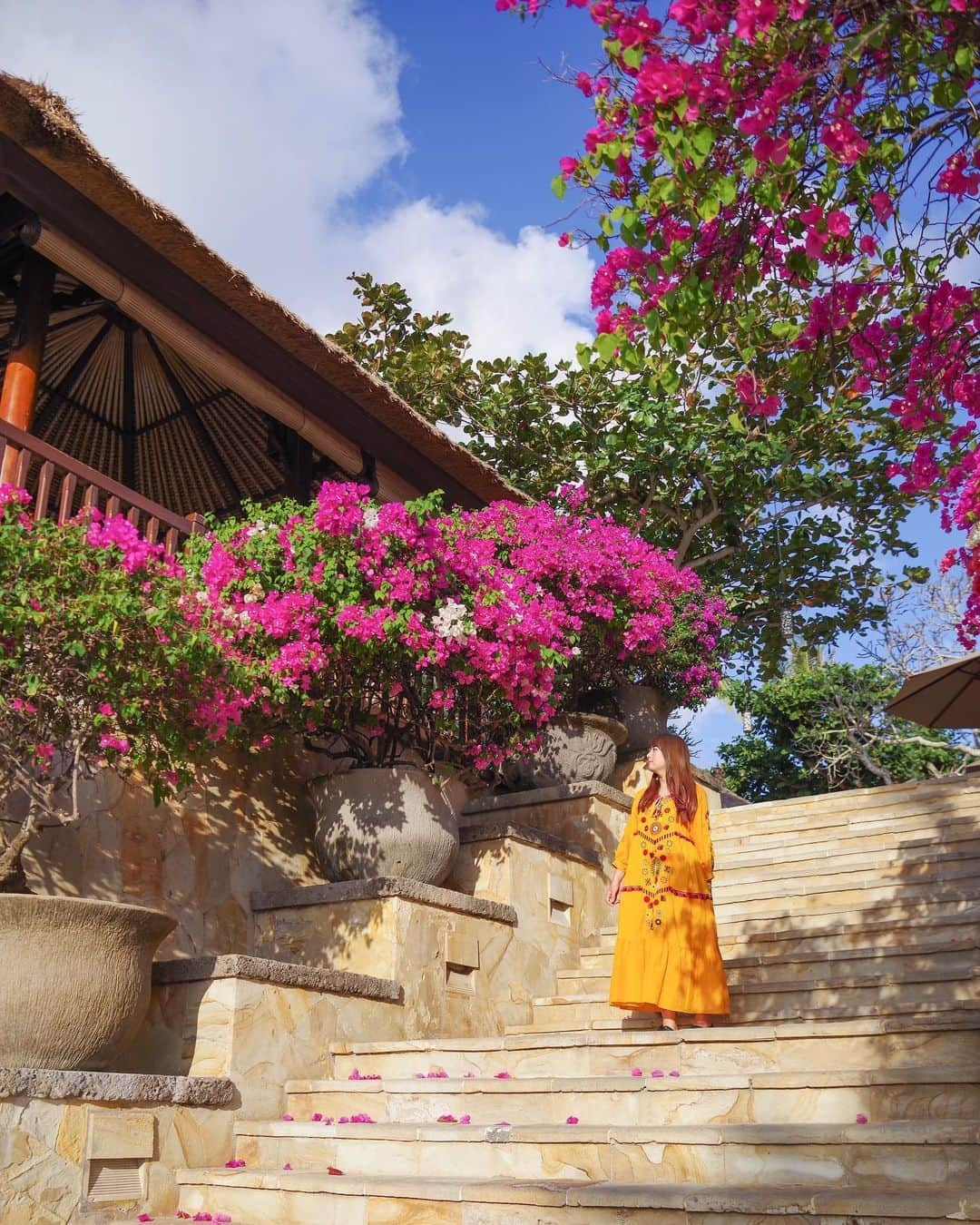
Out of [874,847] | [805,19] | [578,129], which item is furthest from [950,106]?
[874,847]

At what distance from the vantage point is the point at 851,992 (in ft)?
17.5

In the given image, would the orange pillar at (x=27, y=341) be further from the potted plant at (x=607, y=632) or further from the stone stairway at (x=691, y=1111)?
the stone stairway at (x=691, y=1111)

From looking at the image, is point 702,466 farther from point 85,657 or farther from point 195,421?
point 85,657

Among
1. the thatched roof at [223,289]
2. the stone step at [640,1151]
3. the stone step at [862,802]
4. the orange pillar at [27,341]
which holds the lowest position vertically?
the stone step at [640,1151]

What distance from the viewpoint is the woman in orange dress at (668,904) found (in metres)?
5.22

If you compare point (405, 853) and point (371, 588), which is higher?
point (371, 588)

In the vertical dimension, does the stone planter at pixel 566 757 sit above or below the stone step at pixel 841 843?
above

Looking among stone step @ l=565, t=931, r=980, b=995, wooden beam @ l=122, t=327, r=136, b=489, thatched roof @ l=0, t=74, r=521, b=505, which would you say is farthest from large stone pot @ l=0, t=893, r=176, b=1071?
wooden beam @ l=122, t=327, r=136, b=489

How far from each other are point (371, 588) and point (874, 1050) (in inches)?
129

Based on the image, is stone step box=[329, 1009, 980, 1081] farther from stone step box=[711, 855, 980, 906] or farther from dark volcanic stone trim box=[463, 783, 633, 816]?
dark volcanic stone trim box=[463, 783, 633, 816]

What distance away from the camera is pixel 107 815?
18.9 feet

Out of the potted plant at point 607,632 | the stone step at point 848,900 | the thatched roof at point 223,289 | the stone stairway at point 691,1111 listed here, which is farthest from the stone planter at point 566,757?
the stone stairway at point 691,1111

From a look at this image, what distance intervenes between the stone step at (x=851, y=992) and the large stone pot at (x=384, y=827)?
1.17 metres

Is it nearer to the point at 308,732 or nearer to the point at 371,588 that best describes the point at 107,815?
the point at 308,732
